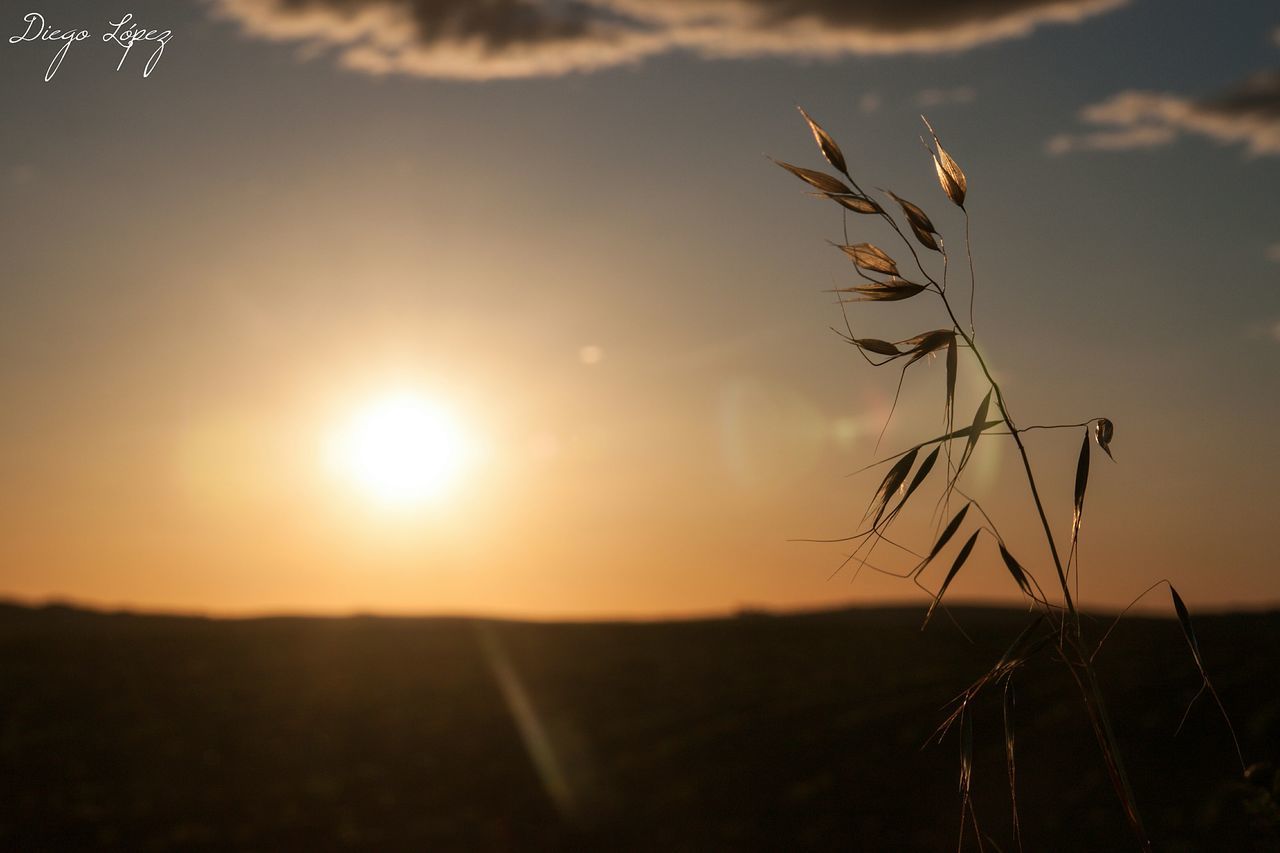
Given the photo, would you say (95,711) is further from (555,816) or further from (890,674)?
(890,674)

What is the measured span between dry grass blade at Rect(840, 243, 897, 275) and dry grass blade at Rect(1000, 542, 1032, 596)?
781mm

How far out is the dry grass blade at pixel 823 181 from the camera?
8.21 feet

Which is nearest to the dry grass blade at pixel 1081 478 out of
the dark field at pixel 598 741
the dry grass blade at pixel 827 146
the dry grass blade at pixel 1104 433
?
the dry grass blade at pixel 1104 433

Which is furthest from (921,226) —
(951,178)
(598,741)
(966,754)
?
(598,741)

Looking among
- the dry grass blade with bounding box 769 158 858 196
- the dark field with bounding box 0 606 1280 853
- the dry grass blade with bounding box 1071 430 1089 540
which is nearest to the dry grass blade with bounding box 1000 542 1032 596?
the dry grass blade with bounding box 1071 430 1089 540

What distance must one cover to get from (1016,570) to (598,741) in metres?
15.3

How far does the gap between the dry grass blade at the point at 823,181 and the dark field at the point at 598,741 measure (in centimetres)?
406

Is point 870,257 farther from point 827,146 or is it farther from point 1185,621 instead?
point 1185,621

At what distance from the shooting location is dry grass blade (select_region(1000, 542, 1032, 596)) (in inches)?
104

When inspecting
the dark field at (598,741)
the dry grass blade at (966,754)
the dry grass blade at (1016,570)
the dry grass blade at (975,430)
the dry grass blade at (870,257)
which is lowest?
the dark field at (598,741)

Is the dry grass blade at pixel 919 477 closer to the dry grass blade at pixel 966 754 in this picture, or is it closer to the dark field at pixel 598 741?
the dry grass blade at pixel 966 754

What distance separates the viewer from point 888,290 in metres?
2.63

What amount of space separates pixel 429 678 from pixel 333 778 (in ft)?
18.3

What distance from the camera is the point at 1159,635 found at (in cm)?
1739
